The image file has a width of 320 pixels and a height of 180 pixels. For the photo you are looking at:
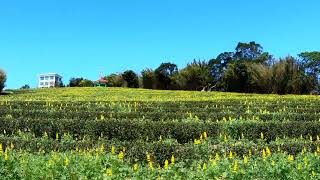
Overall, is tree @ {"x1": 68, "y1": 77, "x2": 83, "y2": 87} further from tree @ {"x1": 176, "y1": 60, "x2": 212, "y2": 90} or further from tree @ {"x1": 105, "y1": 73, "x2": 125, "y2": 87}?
tree @ {"x1": 176, "y1": 60, "x2": 212, "y2": 90}

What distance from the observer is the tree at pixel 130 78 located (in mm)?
57625

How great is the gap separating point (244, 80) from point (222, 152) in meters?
39.9

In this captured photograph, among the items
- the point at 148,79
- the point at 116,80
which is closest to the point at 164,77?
the point at 148,79

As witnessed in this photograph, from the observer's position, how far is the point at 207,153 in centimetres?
884

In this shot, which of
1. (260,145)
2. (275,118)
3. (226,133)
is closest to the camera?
(260,145)

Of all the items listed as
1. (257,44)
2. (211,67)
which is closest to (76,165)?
(211,67)

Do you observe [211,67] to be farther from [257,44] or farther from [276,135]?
[276,135]

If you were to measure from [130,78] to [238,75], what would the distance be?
14235 mm

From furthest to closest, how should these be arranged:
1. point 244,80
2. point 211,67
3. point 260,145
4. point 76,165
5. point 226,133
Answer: point 211,67
point 244,80
point 226,133
point 260,145
point 76,165

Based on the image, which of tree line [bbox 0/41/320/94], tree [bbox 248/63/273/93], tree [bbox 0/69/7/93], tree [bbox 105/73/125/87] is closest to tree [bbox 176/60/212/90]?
tree line [bbox 0/41/320/94]

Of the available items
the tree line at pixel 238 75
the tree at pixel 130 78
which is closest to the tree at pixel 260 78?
the tree line at pixel 238 75

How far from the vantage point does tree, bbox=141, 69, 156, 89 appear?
54500mm

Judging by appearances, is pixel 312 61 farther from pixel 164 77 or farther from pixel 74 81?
pixel 74 81

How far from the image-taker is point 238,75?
48.3 meters
